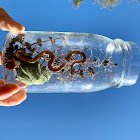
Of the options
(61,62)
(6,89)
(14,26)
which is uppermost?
(14,26)

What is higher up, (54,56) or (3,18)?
(3,18)

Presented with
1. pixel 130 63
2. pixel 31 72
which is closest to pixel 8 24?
pixel 31 72

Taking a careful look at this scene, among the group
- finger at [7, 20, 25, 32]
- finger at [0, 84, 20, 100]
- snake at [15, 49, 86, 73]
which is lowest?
finger at [0, 84, 20, 100]

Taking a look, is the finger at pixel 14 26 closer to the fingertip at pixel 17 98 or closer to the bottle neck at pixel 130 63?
the fingertip at pixel 17 98

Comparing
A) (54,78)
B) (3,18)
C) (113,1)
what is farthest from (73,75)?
(113,1)

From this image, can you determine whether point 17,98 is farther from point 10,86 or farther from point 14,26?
point 14,26

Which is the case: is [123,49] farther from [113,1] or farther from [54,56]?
[113,1]

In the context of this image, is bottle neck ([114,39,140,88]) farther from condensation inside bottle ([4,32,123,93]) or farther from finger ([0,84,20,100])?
finger ([0,84,20,100])

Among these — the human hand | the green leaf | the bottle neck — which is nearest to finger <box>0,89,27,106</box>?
the human hand
